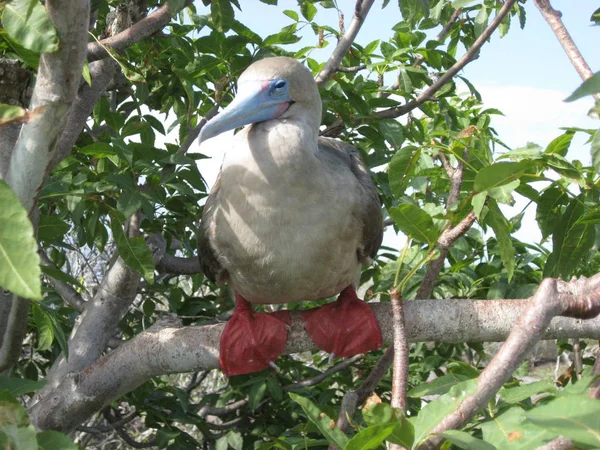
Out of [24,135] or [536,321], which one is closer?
[536,321]

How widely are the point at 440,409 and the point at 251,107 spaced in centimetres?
191

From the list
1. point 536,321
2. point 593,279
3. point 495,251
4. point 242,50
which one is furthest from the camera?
point 495,251

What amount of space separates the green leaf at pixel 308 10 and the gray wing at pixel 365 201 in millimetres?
664

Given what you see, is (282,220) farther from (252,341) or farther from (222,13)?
(222,13)

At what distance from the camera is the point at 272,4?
3111 millimetres

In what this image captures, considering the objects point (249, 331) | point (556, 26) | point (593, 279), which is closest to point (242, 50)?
point (249, 331)

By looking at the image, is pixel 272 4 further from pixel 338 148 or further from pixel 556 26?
pixel 556 26

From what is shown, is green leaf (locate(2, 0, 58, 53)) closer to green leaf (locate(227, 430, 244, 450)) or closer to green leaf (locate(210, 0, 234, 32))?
green leaf (locate(210, 0, 234, 32))

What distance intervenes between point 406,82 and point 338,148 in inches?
17.6

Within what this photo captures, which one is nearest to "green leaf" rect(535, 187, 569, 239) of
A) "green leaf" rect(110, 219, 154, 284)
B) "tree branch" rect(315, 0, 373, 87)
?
"green leaf" rect(110, 219, 154, 284)

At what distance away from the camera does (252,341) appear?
10.1ft

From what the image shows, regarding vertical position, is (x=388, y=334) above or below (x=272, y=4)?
below

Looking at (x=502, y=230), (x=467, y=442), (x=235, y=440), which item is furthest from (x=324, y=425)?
(x=235, y=440)

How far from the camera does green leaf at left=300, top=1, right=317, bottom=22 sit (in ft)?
12.2
